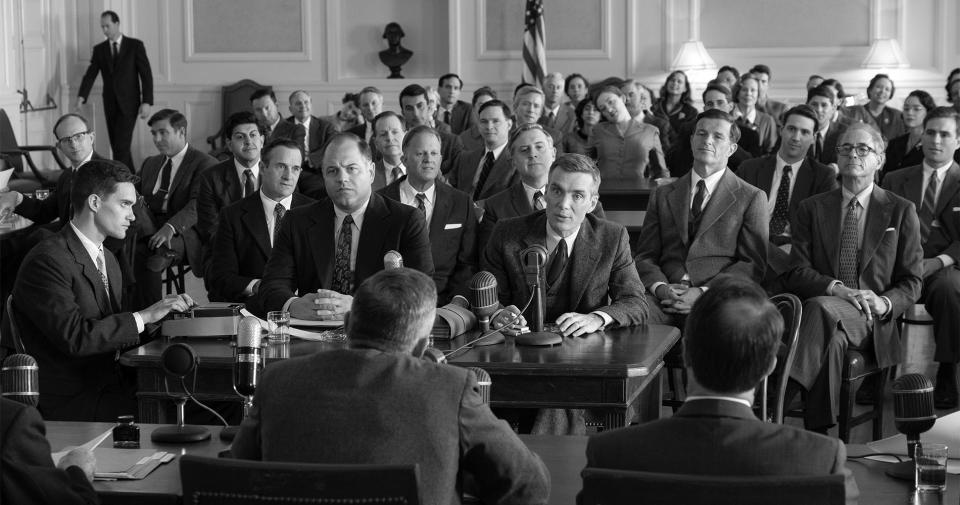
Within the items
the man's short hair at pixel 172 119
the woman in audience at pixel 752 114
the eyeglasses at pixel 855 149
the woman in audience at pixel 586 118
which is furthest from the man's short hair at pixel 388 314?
the woman in audience at pixel 586 118

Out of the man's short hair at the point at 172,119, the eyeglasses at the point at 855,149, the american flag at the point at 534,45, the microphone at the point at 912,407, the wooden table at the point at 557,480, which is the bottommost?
the wooden table at the point at 557,480

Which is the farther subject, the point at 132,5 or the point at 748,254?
the point at 132,5

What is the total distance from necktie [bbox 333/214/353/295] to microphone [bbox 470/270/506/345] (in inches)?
30.2

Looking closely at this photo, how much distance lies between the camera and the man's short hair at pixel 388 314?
7.27 feet

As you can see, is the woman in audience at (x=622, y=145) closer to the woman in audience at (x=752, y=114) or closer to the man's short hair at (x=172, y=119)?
the woman in audience at (x=752, y=114)

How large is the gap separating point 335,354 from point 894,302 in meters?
3.18

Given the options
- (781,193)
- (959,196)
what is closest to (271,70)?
(781,193)

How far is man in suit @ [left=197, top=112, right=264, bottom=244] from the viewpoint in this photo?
6.31 m

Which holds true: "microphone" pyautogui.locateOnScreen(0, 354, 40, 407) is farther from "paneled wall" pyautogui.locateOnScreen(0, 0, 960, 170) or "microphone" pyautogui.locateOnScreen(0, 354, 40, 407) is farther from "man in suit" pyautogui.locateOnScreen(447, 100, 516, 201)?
"paneled wall" pyautogui.locateOnScreen(0, 0, 960, 170)

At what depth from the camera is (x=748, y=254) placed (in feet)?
16.5

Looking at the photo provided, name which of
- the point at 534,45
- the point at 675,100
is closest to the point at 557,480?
the point at 675,100

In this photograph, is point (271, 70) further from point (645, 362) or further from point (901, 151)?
point (645, 362)

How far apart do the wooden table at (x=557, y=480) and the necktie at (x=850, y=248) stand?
2406 mm

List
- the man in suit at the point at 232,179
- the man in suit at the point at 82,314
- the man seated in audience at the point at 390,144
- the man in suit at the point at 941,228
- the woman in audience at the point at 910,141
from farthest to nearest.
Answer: the woman in audience at the point at 910,141, the man seated in audience at the point at 390,144, the man in suit at the point at 232,179, the man in suit at the point at 941,228, the man in suit at the point at 82,314
